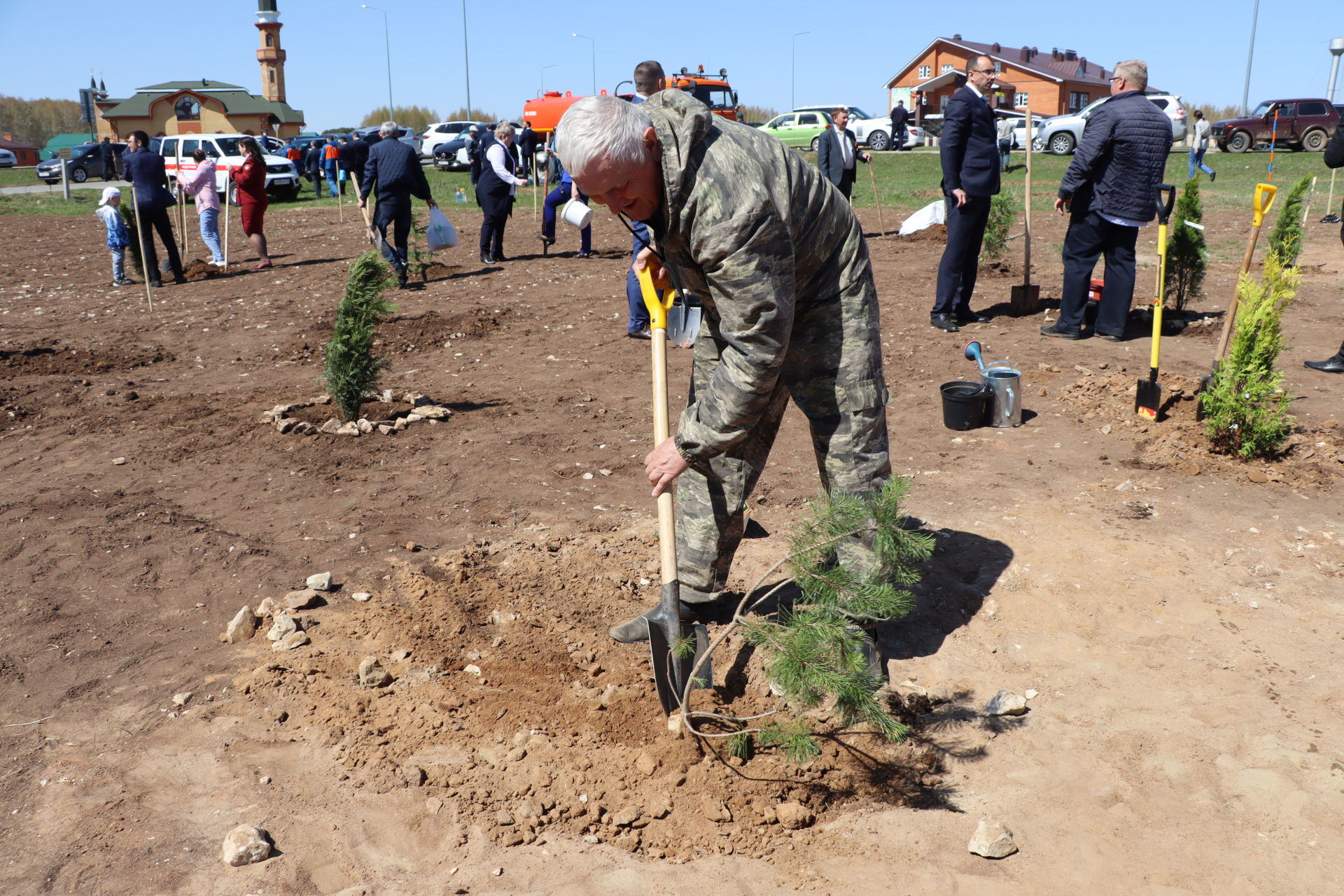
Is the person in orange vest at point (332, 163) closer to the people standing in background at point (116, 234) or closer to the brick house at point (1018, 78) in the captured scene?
the people standing in background at point (116, 234)

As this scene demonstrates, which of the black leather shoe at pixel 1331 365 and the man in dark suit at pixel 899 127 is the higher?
the man in dark suit at pixel 899 127

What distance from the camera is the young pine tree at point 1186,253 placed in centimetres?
743

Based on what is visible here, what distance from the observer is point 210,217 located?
12.7m

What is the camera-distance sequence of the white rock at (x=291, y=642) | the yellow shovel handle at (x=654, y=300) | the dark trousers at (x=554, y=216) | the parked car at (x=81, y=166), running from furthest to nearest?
1. the parked car at (x=81, y=166)
2. the dark trousers at (x=554, y=216)
3. the white rock at (x=291, y=642)
4. the yellow shovel handle at (x=654, y=300)

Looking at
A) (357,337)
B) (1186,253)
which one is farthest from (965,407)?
(357,337)

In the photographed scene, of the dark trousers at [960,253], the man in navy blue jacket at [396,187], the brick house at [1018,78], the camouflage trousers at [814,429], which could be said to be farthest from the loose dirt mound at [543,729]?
the brick house at [1018,78]

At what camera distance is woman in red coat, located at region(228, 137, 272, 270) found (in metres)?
11.9

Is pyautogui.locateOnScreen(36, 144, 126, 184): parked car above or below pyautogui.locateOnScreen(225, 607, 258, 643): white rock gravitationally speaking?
above

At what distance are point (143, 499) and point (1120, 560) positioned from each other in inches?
184

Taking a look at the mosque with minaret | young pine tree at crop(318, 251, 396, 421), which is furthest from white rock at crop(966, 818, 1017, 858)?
the mosque with minaret

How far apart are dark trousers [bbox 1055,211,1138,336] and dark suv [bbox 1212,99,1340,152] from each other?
85.8ft

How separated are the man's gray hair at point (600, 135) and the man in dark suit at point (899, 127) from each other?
29044 mm

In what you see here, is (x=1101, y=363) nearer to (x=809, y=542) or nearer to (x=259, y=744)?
(x=809, y=542)

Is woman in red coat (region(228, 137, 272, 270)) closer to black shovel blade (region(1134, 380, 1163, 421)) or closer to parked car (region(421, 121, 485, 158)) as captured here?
black shovel blade (region(1134, 380, 1163, 421))
